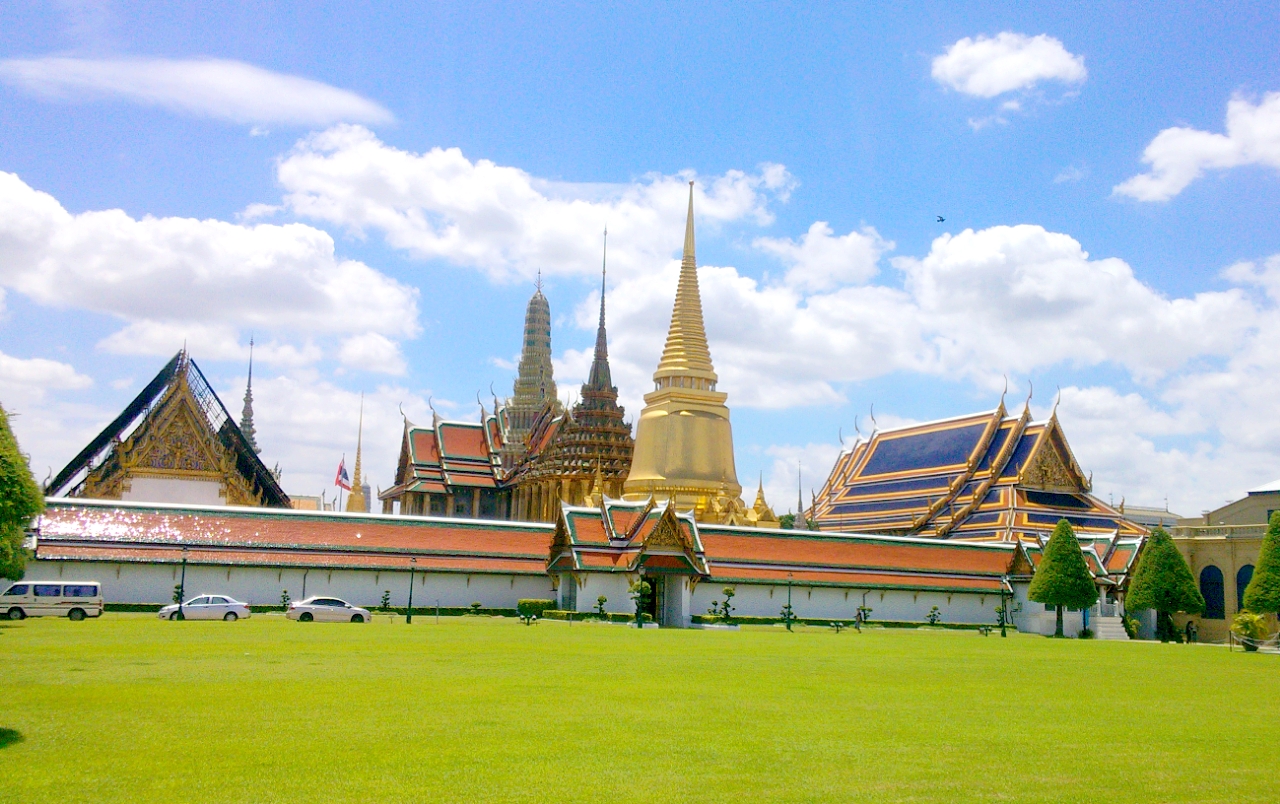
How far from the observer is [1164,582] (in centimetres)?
4556

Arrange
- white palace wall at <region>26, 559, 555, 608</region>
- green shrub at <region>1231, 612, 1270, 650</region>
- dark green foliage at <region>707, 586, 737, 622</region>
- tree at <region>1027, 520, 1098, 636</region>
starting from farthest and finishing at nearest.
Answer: tree at <region>1027, 520, 1098, 636</region>, dark green foliage at <region>707, 586, 737, 622</region>, white palace wall at <region>26, 559, 555, 608</region>, green shrub at <region>1231, 612, 1270, 650</region>

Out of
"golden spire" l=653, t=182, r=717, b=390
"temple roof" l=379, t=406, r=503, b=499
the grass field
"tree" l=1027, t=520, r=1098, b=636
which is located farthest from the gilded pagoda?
the grass field

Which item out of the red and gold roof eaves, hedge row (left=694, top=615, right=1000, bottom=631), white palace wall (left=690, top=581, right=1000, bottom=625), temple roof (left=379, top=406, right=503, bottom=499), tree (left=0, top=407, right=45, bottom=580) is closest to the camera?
tree (left=0, top=407, right=45, bottom=580)

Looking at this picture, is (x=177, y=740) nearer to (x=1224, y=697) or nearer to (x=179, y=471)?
(x=1224, y=697)

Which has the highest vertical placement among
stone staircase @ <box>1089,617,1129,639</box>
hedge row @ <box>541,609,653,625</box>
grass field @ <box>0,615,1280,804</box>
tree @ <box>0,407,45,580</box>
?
tree @ <box>0,407,45,580</box>

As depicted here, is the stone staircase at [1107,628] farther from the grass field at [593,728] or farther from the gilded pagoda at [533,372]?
the gilded pagoda at [533,372]

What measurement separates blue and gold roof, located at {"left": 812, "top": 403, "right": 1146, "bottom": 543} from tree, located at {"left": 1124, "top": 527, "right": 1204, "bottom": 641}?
7.86 m

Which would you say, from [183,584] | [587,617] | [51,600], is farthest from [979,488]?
[51,600]

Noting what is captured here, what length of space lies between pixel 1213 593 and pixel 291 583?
131 ft

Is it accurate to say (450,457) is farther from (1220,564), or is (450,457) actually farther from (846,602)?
(1220,564)

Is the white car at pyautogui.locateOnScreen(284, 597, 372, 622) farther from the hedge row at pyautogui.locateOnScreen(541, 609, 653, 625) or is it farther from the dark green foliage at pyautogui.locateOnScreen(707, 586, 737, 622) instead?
the dark green foliage at pyautogui.locateOnScreen(707, 586, 737, 622)

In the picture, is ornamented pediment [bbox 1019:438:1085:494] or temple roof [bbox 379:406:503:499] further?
temple roof [bbox 379:406:503:499]

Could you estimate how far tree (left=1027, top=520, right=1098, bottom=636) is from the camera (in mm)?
45688

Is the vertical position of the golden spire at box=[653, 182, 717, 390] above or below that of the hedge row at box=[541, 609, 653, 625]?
above
